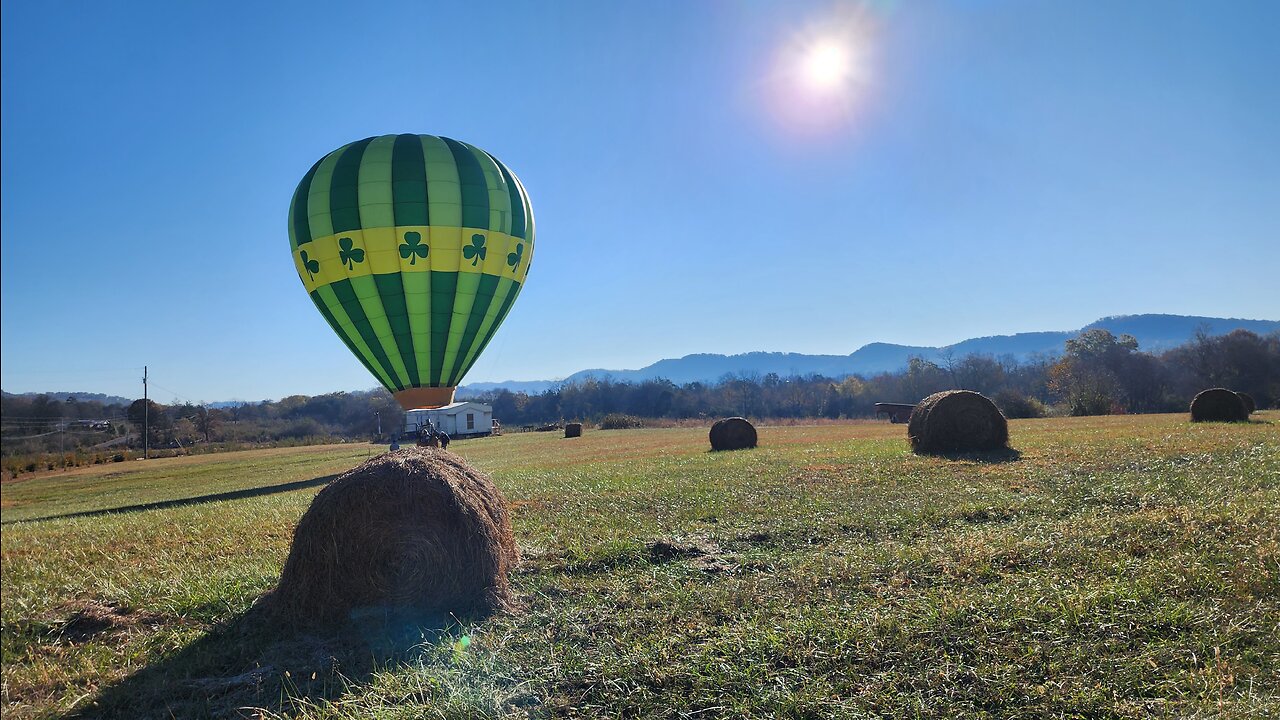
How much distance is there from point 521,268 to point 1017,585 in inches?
438

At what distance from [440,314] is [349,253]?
204cm

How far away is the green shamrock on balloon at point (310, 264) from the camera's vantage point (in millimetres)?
12500

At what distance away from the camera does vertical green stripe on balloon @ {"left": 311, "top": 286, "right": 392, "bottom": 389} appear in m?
12.7

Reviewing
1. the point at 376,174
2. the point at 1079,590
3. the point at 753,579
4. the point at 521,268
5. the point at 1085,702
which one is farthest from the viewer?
the point at 521,268

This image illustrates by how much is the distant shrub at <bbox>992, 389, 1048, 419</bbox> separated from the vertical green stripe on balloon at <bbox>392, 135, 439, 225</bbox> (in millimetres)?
27831

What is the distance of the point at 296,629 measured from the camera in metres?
5.26

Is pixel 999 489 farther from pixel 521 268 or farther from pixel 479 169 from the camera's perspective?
pixel 479 169

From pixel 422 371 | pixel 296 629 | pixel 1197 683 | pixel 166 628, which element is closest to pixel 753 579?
pixel 1197 683

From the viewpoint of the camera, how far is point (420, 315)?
12.6 meters

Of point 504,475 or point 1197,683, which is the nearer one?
point 1197,683

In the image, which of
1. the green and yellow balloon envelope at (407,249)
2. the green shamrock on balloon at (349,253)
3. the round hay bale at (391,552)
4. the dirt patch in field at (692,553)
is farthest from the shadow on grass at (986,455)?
the green shamrock on balloon at (349,253)

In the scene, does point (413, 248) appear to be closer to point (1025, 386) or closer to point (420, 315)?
point (420, 315)

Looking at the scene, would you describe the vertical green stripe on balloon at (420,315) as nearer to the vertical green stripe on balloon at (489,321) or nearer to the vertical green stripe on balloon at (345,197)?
the vertical green stripe on balloon at (489,321)

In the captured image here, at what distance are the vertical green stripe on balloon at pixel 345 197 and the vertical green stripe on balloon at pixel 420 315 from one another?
4.13ft
